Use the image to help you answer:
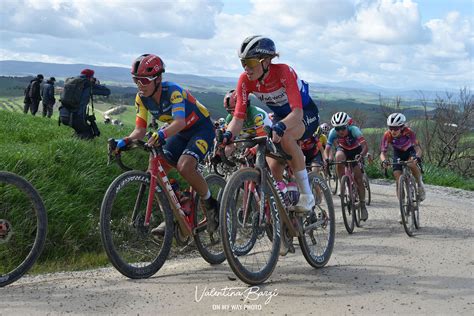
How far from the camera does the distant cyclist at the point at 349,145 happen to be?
1175 centimetres

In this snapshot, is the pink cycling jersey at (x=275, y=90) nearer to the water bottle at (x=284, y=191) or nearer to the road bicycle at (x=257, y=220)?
the road bicycle at (x=257, y=220)

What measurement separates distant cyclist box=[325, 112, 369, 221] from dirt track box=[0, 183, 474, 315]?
3.57 meters

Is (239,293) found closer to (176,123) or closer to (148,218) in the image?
(148,218)

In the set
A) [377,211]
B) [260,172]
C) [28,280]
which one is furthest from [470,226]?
[28,280]

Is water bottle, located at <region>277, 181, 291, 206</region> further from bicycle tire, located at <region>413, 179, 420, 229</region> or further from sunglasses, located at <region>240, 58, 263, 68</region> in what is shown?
bicycle tire, located at <region>413, 179, 420, 229</region>

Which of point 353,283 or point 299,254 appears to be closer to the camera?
point 353,283

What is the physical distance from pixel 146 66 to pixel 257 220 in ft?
6.90

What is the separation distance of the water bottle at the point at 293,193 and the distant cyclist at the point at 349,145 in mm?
5285

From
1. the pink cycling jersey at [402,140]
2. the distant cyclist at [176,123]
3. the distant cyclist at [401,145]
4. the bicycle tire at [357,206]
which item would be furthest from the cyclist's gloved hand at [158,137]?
the pink cycling jersey at [402,140]

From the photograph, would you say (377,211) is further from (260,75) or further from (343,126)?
(260,75)

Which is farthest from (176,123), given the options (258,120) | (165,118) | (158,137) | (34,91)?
(34,91)

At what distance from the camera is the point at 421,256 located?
8.08m

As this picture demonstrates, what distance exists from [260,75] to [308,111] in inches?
44.2

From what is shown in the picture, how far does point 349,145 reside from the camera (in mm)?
12031
